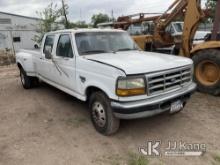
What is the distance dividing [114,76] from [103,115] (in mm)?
887

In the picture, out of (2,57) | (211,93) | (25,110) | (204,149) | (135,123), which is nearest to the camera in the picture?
(204,149)

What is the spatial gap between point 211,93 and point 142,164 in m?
3.78

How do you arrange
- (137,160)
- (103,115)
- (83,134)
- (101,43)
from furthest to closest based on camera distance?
(101,43), (83,134), (103,115), (137,160)

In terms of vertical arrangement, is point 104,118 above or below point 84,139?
above

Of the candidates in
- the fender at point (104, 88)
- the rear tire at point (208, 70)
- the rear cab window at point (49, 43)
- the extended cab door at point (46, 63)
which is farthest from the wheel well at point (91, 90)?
the rear tire at point (208, 70)

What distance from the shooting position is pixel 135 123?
15.7ft

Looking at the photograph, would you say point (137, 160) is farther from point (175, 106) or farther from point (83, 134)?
point (83, 134)

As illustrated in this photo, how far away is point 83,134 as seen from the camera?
4426mm

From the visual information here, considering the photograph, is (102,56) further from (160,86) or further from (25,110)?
(25,110)

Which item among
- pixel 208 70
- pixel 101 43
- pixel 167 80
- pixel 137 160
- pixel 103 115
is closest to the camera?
pixel 137 160

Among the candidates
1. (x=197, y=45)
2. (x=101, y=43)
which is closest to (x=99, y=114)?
(x=101, y=43)

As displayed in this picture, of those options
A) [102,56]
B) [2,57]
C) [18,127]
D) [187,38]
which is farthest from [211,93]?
[2,57]

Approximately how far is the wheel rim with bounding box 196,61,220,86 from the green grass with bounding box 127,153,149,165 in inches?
146

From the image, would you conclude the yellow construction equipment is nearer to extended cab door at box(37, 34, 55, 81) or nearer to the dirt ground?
the dirt ground
